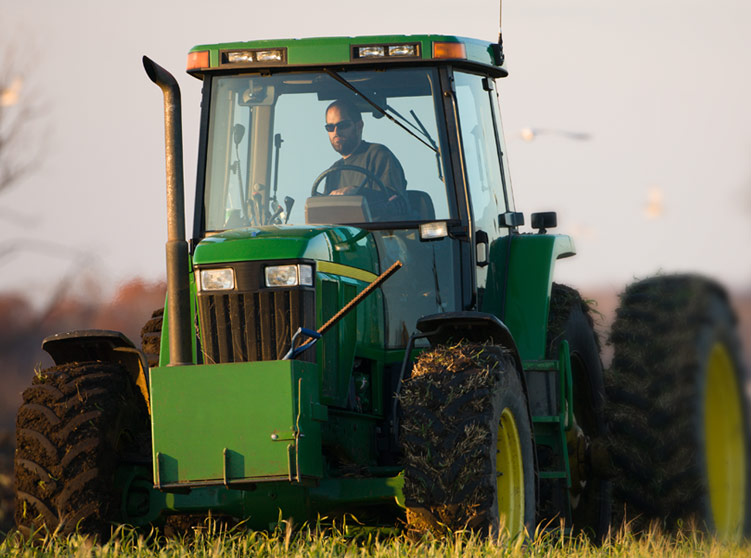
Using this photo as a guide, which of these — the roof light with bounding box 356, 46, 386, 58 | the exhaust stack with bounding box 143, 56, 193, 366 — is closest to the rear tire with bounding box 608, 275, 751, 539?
the roof light with bounding box 356, 46, 386, 58

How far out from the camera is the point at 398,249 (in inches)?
305

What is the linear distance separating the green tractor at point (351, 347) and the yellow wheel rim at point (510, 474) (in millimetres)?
11

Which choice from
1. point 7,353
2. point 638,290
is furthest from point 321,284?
point 7,353

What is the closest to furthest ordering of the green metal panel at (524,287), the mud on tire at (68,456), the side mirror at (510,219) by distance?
the mud on tire at (68,456)
the green metal panel at (524,287)
the side mirror at (510,219)

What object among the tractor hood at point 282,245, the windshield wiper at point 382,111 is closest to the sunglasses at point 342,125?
the windshield wiper at point 382,111

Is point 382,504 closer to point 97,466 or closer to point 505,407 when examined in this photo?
point 505,407

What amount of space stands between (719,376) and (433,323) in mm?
3039

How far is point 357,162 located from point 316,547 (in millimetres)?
2420

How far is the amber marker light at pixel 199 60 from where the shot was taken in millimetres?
7973

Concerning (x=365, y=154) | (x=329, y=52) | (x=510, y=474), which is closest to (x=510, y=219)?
(x=365, y=154)

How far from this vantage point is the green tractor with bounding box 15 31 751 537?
20.9 ft

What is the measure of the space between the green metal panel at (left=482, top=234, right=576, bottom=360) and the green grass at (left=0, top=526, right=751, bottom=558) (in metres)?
Result: 1.32

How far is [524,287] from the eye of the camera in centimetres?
818

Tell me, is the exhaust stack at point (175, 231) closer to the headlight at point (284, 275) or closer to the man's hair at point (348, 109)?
the headlight at point (284, 275)
